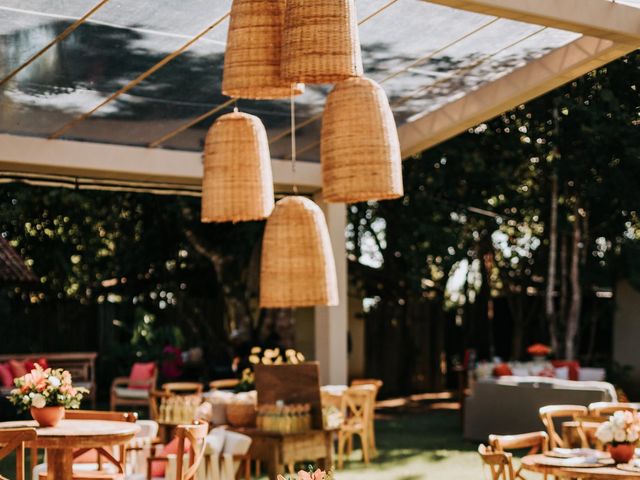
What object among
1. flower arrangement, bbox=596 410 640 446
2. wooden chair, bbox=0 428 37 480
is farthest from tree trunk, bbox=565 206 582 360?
wooden chair, bbox=0 428 37 480

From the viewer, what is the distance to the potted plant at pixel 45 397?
756cm

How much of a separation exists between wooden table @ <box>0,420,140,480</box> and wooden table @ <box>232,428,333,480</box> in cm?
164

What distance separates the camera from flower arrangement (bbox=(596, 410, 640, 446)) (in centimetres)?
705

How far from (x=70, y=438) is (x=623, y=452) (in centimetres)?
356

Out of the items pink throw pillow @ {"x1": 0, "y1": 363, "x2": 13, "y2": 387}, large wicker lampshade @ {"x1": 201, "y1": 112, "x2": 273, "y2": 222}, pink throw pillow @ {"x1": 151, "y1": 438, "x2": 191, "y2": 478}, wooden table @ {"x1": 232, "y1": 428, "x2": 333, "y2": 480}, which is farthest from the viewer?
pink throw pillow @ {"x1": 0, "y1": 363, "x2": 13, "y2": 387}

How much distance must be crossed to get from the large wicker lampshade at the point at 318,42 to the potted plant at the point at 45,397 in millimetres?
4071

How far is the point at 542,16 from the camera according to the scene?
8828mm

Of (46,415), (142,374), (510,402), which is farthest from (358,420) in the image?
(142,374)

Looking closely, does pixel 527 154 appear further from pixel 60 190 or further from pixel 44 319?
pixel 44 319

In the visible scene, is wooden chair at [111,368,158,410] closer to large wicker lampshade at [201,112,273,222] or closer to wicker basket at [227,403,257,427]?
wicker basket at [227,403,257,427]

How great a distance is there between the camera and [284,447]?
9109 millimetres

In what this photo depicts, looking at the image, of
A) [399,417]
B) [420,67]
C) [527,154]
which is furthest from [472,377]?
[420,67]

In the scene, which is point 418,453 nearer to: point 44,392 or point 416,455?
point 416,455

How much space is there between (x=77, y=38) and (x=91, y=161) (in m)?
2.65
